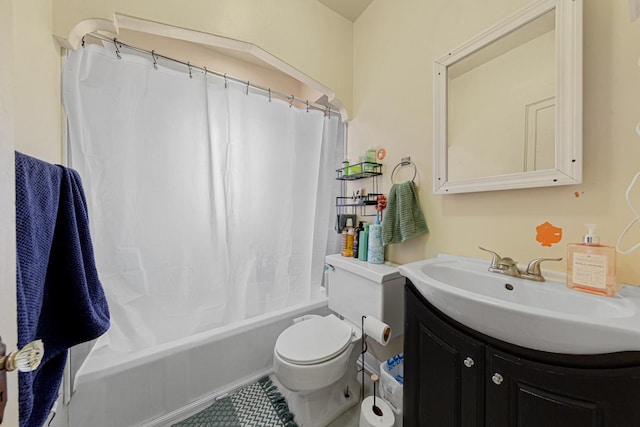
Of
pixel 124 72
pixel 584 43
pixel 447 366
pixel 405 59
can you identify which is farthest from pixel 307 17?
pixel 447 366

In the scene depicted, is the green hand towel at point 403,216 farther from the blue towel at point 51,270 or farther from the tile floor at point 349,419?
the blue towel at point 51,270

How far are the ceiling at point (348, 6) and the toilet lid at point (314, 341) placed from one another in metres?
2.11

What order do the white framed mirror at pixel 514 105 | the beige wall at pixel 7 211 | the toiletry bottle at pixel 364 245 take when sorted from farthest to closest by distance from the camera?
the toiletry bottle at pixel 364 245
the white framed mirror at pixel 514 105
the beige wall at pixel 7 211

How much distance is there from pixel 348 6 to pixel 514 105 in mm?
1350

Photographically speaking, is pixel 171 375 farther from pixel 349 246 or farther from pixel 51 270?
pixel 349 246

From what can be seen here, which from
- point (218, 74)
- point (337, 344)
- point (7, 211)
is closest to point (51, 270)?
point (7, 211)

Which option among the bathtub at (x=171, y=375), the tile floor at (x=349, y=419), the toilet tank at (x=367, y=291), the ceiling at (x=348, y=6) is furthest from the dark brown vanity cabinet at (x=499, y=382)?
the ceiling at (x=348, y=6)

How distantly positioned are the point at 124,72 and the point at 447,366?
194cm

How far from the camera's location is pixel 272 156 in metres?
1.62

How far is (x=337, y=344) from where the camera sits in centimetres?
120

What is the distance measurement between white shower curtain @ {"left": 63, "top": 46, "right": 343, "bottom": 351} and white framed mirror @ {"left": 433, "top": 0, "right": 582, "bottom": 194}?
0.92 metres

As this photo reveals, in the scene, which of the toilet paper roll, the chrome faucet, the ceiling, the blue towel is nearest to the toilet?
the toilet paper roll

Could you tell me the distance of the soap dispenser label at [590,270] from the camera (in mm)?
691

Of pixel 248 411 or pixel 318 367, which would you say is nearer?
pixel 318 367
